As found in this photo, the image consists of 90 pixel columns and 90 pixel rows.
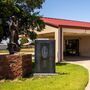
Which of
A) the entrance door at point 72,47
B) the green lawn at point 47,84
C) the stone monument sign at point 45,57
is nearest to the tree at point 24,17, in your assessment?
the stone monument sign at point 45,57

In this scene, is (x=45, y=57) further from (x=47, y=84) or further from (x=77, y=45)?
(x=77, y=45)

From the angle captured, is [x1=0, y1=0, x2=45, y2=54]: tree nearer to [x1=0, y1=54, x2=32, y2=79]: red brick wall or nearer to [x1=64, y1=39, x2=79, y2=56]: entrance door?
[x1=0, y1=54, x2=32, y2=79]: red brick wall

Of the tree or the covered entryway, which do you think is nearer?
the tree

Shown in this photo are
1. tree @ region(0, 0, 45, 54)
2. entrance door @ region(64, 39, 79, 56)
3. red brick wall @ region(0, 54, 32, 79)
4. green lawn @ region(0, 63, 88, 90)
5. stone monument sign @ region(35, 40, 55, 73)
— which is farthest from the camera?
entrance door @ region(64, 39, 79, 56)

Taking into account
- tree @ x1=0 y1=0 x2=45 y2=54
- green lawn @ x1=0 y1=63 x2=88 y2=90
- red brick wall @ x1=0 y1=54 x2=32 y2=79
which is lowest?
green lawn @ x1=0 y1=63 x2=88 y2=90

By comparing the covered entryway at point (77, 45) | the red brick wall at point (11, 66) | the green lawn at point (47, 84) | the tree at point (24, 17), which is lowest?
the green lawn at point (47, 84)

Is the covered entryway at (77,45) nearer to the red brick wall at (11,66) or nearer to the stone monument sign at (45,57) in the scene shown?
the stone monument sign at (45,57)

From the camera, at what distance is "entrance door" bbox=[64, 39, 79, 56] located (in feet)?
116

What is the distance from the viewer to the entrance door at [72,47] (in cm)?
3530

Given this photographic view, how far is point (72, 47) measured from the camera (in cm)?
3712

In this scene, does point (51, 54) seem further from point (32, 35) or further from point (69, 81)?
point (32, 35)

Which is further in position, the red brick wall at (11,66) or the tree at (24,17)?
the tree at (24,17)

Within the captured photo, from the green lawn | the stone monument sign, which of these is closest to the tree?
the stone monument sign

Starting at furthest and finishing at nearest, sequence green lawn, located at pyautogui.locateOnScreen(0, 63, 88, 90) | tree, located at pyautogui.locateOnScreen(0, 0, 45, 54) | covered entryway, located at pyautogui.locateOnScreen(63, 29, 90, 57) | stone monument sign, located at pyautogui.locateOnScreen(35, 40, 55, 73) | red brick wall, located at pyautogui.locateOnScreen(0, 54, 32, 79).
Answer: covered entryway, located at pyautogui.locateOnScreen(63, 29, 90, 57)
tree, located at pyautogui.locateOnScreen(0, 0, 45, 54)
stone monument sign, located at pyautogui.locateOnScreen(35, 40, 55, 73)
red brick wall, located at pyautogui.locateOnScreen(0, 54, 32, 79)
green lawn, located at pyautogui.locateOnScreen(0, 63, 88, 90)
